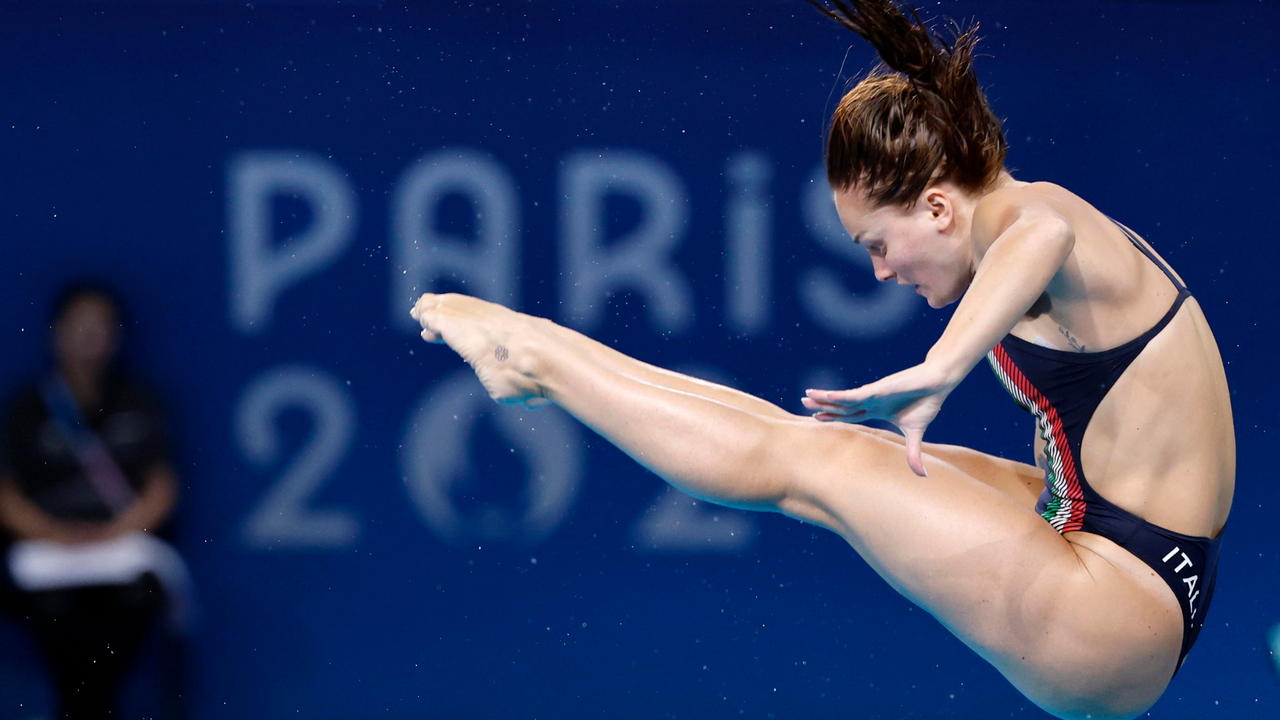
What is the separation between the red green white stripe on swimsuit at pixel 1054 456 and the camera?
6.68 feet

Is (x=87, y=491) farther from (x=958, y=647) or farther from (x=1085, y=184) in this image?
(x=1085, y=184)

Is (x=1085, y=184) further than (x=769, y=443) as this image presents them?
Yes

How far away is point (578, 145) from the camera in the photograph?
366 cm

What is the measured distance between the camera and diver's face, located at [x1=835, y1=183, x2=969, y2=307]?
78.7 inches

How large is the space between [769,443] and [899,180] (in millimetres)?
488

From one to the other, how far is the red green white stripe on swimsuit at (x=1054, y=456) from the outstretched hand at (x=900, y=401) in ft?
1.68

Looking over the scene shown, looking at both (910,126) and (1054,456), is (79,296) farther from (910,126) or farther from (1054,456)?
(1054,456)

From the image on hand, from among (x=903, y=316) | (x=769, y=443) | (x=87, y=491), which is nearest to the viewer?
(x=769, y=443)

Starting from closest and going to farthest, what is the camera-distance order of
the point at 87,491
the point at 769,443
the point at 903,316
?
the point at 769,443 < the point at 87,491 < the point at 903,316

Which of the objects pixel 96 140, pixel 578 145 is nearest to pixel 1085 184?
pixel 578 145

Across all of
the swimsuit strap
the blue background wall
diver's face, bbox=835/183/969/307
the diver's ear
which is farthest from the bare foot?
the blue background wall

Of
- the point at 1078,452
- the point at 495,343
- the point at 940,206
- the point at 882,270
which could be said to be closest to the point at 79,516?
the point at 495,343

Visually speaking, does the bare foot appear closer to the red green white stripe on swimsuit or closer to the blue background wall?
the red green white stripe on swimsuit

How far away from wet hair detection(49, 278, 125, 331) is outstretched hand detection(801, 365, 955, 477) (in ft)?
8.73
